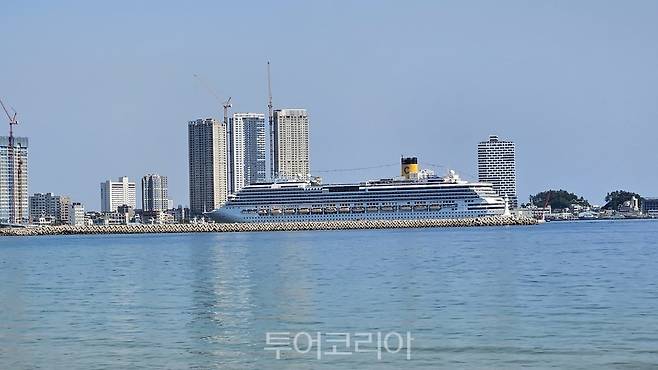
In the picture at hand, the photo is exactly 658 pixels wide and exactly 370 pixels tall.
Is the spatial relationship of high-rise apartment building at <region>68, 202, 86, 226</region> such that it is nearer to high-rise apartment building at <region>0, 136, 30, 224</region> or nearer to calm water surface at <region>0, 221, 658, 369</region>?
high-rise apartment building at <region>0, 136, 30, 224</region>

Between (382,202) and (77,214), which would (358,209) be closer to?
(382,202)

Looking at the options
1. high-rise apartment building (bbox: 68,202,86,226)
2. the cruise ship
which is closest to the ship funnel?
the cruise ship

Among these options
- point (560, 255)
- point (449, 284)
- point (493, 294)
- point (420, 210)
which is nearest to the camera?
point (493, 294)

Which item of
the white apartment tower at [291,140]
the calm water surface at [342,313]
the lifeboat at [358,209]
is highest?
the white apartment tower at [291,140]

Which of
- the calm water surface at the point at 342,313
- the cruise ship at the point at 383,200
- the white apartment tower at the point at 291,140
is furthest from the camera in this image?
the white apartment tower at the point at 291,140

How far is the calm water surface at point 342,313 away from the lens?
17.7 metres

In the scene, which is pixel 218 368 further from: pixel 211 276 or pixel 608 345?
pixel 211 276

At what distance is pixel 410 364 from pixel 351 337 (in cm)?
289

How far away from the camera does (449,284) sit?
30547 mm

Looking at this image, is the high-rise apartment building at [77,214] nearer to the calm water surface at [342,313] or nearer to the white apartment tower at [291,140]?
the white apartment tower at [291,140]

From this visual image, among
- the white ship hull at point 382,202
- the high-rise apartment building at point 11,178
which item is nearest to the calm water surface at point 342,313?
the white ship hull at point 382,202

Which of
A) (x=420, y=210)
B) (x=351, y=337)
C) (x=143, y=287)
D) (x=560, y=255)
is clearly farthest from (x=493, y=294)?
(x=420, y=210)

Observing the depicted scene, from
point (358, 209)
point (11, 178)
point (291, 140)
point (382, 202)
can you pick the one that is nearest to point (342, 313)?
point (382, 202)

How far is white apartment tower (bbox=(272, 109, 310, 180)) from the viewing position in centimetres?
17912
